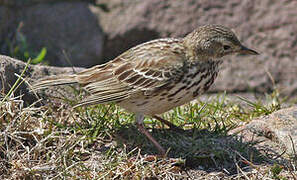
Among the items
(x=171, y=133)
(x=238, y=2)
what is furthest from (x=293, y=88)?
(x=171, y=133)

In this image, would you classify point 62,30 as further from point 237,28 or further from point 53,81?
point 53,81

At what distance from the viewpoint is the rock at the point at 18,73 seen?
21.0 ft

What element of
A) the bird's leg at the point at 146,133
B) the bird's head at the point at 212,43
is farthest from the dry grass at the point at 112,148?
the bird's head at the point at 212,43

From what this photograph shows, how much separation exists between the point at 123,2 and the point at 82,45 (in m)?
1.08

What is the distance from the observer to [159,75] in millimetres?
5996

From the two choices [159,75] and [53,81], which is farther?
[53,81]

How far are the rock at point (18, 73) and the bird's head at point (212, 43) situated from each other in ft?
6.32

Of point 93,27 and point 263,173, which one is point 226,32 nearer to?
point 263,173

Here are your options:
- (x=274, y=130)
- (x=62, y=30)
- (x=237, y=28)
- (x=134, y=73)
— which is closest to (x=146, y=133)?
(x=134, y=73)

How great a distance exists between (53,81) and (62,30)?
3907 mm

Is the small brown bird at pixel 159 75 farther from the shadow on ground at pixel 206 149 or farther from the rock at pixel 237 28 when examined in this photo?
the rock at pixel 237 28

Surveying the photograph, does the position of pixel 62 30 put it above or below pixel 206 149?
above

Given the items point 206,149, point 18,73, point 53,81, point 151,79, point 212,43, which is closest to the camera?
point 206,149

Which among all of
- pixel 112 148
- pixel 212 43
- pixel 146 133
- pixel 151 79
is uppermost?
pixel 212 43
